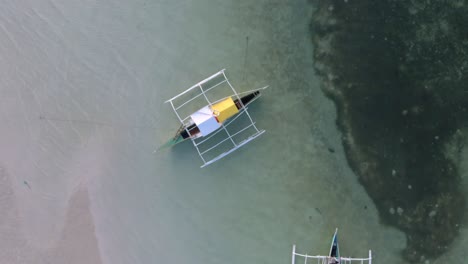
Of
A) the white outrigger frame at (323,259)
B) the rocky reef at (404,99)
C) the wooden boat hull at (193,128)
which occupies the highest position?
the wooden boat hull at (193,128)

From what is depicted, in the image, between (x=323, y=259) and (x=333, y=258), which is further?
(x=323, y=259)

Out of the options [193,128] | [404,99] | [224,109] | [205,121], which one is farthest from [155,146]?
[404,99]

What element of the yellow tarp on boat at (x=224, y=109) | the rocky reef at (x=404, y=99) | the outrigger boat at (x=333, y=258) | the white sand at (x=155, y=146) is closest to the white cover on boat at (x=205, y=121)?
the yellow tarp on boat at (x=224, y=109)

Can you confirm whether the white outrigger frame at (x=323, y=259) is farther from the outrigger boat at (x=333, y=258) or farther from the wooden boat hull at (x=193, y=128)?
the wooden boat hull at (x=193, y=128)

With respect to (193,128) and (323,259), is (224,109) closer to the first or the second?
(193,128)

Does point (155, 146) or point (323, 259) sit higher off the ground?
point (155, 146)

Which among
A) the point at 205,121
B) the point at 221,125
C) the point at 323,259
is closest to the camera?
the point at 205,121

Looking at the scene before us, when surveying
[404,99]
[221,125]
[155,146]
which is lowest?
[404,99]

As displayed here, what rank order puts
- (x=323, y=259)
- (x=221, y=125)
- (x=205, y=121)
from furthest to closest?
(x=323, y=259), (x=221, y=125), (x=205, y=121)
